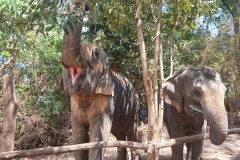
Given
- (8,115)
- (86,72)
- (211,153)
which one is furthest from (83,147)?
(211,153)

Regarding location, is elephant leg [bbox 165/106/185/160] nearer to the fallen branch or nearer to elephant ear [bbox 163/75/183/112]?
elephant ear [bbox 163/75/183/112]

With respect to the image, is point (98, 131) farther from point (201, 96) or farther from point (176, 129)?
point (201, 96)

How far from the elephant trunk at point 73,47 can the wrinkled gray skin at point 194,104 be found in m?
1.93

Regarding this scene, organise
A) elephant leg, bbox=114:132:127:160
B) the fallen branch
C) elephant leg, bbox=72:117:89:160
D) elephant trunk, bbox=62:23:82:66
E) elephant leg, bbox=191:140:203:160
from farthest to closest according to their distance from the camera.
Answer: elephant leg, bbox=114:132:127:160
elephant leg, bbox=191:140:203:160
elephant leg, bbox=72:117:89:160
elephant trunk, bbox=62:23:82:66
the fallen branch

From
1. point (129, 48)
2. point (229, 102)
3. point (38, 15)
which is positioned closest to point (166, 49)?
point (129, 48)

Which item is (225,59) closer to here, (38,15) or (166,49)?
(166,49)

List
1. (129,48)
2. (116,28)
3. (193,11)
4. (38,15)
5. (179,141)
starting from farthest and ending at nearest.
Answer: (129,48), (116,28), (193,11), (179,141), (38,15)

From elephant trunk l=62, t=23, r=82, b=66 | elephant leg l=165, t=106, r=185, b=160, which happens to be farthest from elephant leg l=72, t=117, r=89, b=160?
elephant leg l=165, t=106, r=185, b=160

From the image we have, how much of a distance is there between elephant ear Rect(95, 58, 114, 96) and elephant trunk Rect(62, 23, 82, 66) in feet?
2.23

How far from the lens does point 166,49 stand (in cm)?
1101

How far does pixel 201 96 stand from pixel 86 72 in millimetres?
1751

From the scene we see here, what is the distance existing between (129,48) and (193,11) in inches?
167

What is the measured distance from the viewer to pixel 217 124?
521 centimetres

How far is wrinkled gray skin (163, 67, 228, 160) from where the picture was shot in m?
5.29
